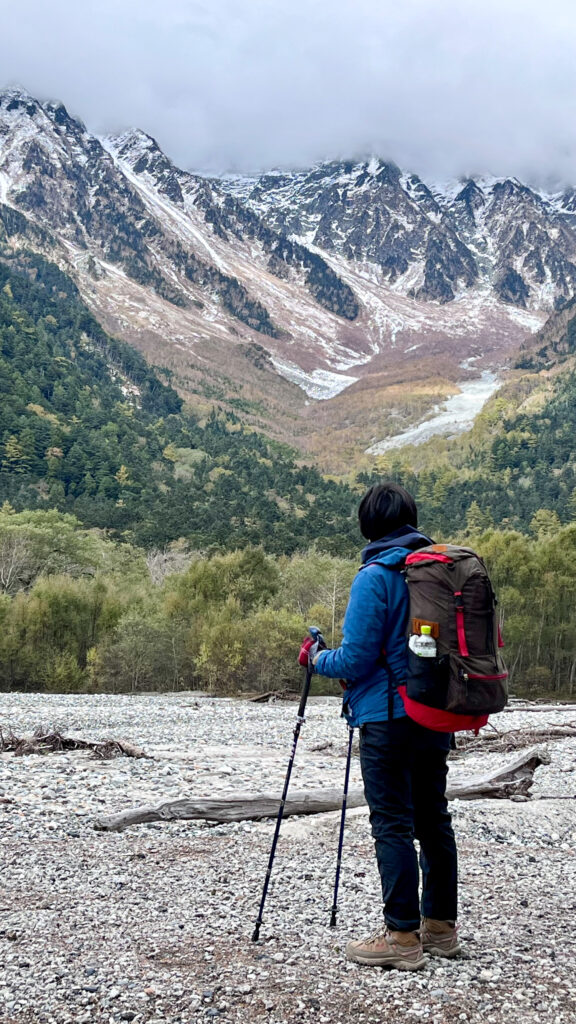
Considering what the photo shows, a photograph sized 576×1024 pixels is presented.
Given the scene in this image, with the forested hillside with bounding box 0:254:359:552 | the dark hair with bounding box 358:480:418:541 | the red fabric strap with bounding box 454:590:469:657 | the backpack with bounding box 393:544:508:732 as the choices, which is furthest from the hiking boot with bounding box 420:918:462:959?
the forested hillside with bounding box 0:254:359:552

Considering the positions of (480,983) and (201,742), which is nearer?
(480,983)

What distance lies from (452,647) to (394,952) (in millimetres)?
1739

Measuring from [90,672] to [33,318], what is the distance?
147 metres

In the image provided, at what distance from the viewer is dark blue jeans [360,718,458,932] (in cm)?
452

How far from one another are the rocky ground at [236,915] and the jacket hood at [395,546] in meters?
2.28

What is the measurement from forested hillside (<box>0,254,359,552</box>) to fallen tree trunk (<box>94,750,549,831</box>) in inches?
2459

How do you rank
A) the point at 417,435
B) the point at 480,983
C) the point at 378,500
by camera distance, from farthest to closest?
the point at 417,435
the point at 378,500
the point at 480,983

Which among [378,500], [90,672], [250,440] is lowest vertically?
[90,672]

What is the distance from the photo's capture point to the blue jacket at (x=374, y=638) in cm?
460

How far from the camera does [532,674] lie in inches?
1738

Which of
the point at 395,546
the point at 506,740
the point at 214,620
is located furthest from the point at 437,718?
the point at 214,620

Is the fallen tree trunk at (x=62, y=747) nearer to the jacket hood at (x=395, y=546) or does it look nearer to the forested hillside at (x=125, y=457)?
the jacket hood at (x=395, y=546)

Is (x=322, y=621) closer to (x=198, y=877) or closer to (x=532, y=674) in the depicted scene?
(x=532, y=674)

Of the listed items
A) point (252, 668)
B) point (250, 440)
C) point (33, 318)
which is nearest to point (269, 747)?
point (252, 668)
